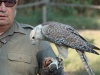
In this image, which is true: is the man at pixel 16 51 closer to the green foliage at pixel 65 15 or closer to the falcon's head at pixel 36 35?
the falcon's head at pixel 36 35

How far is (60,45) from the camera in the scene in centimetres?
510

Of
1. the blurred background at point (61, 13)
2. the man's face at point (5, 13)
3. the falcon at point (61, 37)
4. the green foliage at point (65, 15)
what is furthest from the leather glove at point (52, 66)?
the green foliage at point (65, 15)

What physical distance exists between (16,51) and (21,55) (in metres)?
0.08

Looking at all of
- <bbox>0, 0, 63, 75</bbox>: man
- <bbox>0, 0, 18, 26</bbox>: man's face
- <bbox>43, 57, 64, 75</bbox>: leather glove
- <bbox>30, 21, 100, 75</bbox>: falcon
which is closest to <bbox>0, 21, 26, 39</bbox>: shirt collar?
<bbox>0, 0, 63, 75</bbox>: man

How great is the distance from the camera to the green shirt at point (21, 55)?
17.1 ft

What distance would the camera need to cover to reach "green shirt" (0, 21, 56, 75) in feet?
17.1

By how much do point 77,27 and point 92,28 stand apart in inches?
19.6

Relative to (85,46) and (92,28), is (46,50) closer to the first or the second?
(85,46)

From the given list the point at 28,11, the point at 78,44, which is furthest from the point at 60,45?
the point at 28,11

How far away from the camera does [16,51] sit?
17.5 ft

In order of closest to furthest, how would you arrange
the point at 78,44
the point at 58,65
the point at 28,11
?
1. the point at 58,65
2. the point at 78,44
3. the point at 28,11

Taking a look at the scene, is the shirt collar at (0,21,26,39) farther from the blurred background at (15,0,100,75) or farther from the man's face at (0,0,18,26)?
the blurred background at (15,0,100,75)

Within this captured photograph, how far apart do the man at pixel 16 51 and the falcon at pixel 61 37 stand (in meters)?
0.18

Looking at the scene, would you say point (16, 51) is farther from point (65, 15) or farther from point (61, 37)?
point (65, 15)
